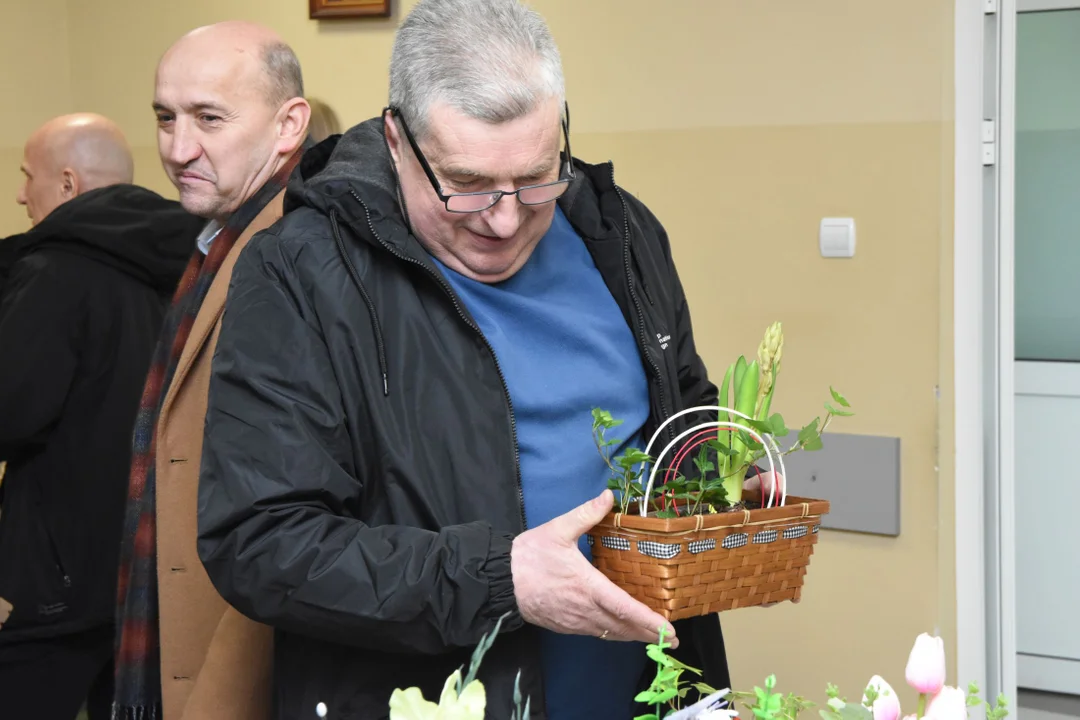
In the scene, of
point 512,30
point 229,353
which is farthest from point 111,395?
point 512,30

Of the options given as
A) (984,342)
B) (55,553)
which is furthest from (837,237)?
(55,553)

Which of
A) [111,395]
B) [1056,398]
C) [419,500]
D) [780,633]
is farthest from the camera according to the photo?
[1056,398]

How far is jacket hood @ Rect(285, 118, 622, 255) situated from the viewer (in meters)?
1.37

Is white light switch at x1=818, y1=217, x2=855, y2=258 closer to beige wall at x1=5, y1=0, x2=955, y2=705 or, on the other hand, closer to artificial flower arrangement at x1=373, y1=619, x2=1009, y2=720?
beige wall at x1=5, y1=0, x2=955, y2=705

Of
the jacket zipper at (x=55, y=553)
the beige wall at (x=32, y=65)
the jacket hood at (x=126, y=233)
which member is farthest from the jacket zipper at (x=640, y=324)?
the beige wall at (x=32, y=65)

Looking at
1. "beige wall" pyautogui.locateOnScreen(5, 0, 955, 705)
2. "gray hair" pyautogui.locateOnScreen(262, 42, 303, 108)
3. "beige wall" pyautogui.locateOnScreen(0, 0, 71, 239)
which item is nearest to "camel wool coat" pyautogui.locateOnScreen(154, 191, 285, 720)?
"gray hair" pyautogui.locateOnScreen(262, 42, 303, 108)

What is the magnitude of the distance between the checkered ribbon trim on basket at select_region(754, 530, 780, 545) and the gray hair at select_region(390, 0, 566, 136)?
550mm

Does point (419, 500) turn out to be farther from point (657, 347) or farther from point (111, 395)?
point (111, 395)

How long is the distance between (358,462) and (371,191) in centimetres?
33

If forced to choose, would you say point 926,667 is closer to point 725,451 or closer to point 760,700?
point 760,700

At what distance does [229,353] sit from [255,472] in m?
0.15

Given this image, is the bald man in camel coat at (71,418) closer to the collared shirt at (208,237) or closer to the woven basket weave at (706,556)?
the collared shirt at (208,237)

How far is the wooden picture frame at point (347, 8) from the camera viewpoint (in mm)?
3230

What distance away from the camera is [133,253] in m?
2.46
